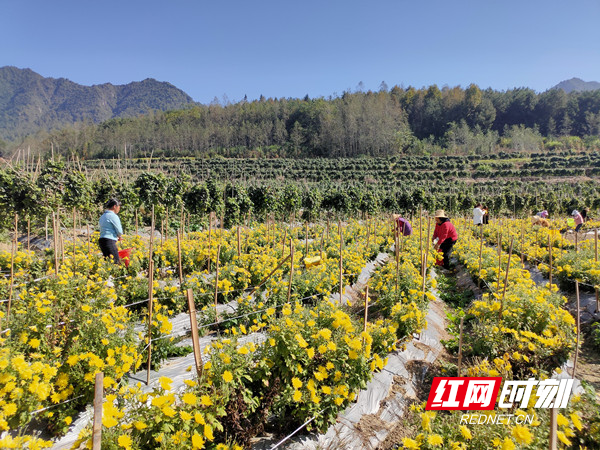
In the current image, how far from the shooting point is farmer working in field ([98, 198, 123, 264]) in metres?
6.05

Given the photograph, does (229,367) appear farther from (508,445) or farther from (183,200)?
(183,200)

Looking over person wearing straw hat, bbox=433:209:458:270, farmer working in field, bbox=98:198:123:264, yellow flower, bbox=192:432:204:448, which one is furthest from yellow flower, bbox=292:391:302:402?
person wearing straw hat, bbox=433:209:458:270

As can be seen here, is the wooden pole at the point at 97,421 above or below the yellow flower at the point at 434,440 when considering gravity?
above

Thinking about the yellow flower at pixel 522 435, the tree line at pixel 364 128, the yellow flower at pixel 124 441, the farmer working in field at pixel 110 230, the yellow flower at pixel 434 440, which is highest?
the tree line at pixel 364 128

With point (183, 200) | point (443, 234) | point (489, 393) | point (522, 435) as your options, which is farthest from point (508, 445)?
point (183, 200)

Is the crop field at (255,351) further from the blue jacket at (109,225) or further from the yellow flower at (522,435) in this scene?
the blue jacket at (109,225)

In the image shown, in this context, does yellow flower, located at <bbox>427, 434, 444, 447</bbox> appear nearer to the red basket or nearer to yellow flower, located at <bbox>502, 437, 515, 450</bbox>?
yellow flower, located at <bbox>502, 437, 515, 450</bbox>

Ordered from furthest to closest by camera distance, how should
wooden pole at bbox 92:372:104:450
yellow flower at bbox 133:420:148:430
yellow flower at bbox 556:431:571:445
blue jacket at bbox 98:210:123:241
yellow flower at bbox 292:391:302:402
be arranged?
1. blue jacket at bbox 98:210:123:241
2. yellow flower at bbox 292:391:302:402
3. yellow flower at bbox 556:431:571:445
4. yellow flower at bbox 133:420:148:430
5. wooden pole at bbox 92:372:104:450

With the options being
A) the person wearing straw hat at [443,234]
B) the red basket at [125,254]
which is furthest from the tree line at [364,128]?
the red basket at [125,254]

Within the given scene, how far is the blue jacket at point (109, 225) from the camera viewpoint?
6.03 metres

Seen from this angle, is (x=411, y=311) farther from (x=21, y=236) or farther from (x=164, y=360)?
(x=21, y=236)

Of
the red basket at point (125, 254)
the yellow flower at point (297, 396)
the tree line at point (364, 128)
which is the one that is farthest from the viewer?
the tree line at point (364, 128)

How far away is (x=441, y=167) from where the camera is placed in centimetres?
5000

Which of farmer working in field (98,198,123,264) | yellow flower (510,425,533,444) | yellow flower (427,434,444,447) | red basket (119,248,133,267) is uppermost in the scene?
farmer working in field (98,198,123,264)
